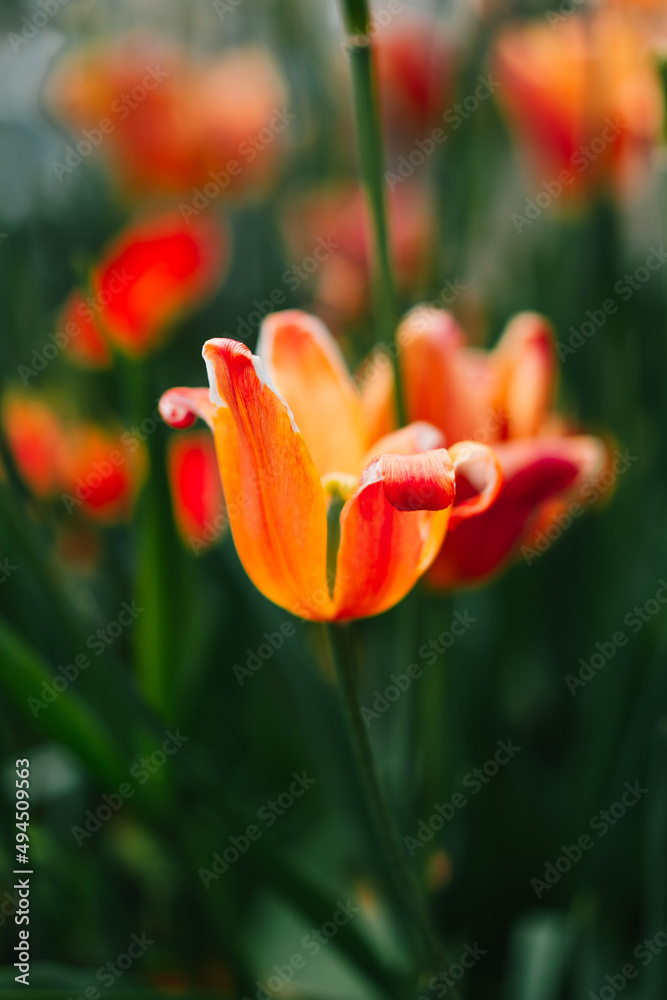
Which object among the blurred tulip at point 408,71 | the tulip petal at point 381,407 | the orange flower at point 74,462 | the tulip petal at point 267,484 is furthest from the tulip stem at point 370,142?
the blurred tulip at point 408,71

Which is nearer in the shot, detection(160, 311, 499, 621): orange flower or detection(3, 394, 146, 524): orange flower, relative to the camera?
detection(160, 311, 499, 621): orange flower

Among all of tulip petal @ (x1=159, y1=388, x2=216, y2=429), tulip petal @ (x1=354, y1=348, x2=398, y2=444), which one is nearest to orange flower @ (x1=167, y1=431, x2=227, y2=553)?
tulip petal @ (x1=354, y1=348, x2=398, y2=444)

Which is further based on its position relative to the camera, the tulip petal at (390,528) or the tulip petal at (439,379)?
the tulip petal at (439,379)

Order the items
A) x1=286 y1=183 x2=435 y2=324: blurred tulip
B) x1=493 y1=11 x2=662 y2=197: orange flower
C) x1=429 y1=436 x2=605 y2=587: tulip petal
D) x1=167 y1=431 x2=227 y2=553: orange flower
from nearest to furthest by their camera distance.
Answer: x1=429 y1=436 x2=605 y2=587: tulip petal, x1=167 y1=431 x2=227 y2=553: orange flower, x1=493 y1=11 x2=662 y2=197: orange flower, x1=286 y1=183 x2=435 y2=324: blurred tulip

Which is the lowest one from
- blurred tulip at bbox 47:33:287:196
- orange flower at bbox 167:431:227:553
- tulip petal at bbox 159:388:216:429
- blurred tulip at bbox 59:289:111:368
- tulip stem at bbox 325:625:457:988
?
tulip stem at bbox 325:625:457:988

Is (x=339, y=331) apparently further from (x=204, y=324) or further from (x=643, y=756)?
(x=643, y=756)

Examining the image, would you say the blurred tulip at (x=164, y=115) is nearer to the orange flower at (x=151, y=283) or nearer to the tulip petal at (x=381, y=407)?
the orange flower at (x=151, y=283)

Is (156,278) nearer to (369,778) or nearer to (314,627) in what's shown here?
(314,627)

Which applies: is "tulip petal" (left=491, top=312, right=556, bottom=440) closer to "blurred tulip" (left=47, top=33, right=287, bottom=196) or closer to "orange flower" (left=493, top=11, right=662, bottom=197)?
"orange flower" (left=493, top=11, right=662, bottom=197)
